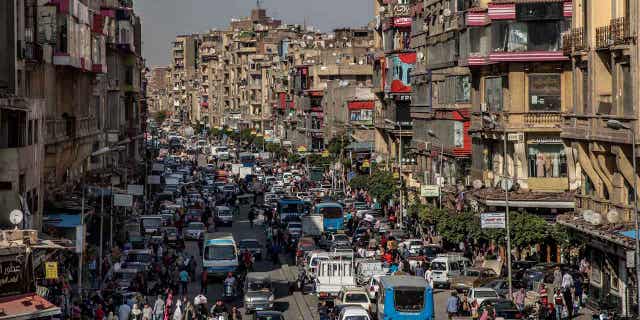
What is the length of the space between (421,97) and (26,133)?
166 ft

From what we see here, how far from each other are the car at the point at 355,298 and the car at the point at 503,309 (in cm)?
411

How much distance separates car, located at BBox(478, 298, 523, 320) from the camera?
1667 inches

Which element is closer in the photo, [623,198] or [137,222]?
[623,198]

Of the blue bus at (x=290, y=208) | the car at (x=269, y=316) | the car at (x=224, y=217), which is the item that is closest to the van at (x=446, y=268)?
the car at (x=269, y=316)

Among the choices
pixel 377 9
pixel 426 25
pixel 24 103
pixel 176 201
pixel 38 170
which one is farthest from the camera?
pixel 377 9

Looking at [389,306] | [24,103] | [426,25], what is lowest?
[389,306]

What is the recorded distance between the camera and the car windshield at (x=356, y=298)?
46219 millimetres

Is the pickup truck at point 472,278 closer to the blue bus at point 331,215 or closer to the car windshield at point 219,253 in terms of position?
the car windshield at point 219,253

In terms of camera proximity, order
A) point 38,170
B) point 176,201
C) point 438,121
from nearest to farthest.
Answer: point 38,170
point 438,121
point 176,201

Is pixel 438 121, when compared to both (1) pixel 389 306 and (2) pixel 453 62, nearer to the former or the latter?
(2) pixel 453 62

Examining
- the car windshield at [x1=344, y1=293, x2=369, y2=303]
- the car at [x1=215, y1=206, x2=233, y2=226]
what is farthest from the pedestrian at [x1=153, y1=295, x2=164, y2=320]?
the car at [x1=215, y1=206, x2=233, y2=226]

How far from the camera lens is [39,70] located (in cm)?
5206

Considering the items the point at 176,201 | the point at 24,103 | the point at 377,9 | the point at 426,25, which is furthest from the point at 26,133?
the point at 377,9

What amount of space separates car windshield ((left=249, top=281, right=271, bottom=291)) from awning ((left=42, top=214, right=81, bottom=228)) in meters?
6.89
